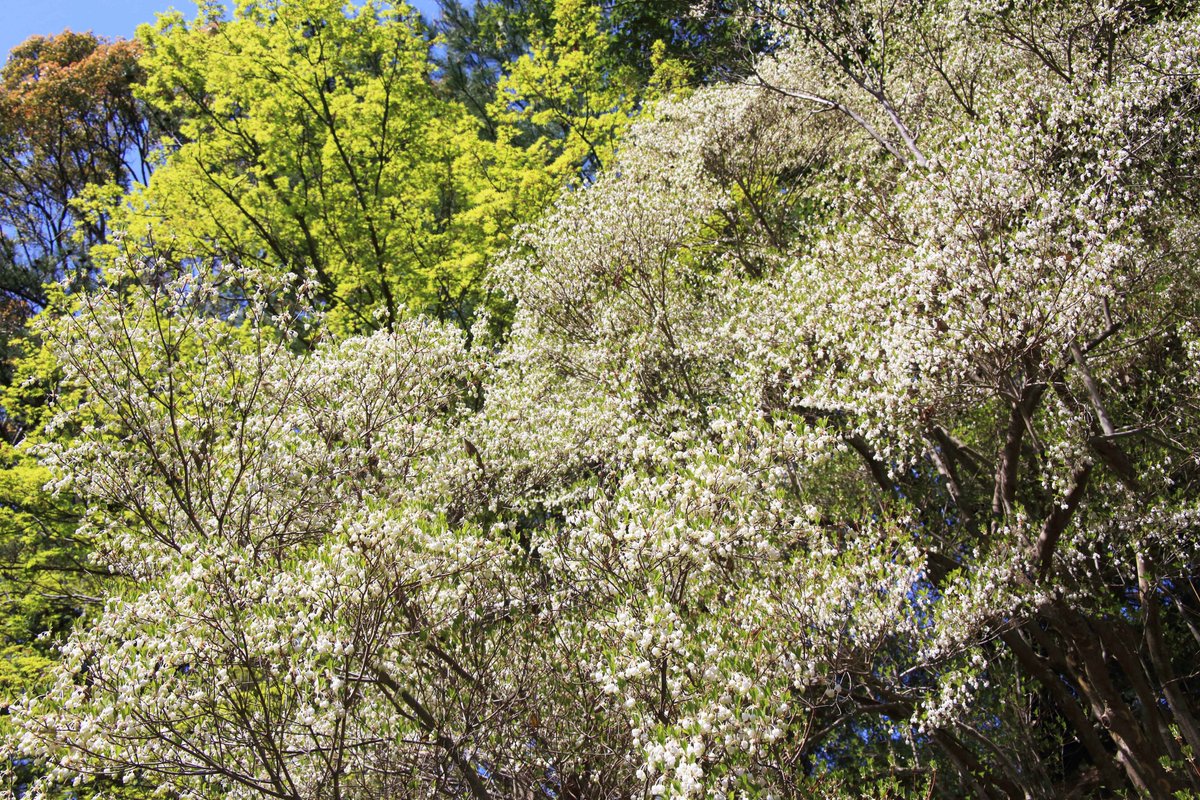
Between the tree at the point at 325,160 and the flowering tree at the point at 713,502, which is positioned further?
the tree at the point at 325,160

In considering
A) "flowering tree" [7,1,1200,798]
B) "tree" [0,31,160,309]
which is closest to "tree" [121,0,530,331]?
"flowering tree" [7,1,1200,798]

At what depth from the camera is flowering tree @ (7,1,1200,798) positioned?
16.8ft

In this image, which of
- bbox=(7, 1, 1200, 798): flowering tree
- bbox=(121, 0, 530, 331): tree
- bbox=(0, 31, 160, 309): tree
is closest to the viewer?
bbox=(7, 1, 1200, 798): flowering tree

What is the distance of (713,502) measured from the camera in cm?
550

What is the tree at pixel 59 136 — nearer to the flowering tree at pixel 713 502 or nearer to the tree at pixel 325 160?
the tree at pixel 325 160

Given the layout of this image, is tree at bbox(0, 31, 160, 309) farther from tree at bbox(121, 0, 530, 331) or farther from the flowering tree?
the flowering tree

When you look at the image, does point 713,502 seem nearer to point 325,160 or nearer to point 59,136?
point 325,160

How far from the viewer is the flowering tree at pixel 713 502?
5125 millimetres

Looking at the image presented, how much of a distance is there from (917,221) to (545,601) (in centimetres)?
532

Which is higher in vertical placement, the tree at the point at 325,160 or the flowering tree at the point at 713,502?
the tree at the point at 325,160

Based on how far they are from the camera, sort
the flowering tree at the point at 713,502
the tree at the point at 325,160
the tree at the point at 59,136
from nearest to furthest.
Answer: the flowering tree at the point at 713,502 < the tree at the point at 325,160 < the tree at the point at 59,136

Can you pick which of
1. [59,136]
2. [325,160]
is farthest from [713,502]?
[59,136]

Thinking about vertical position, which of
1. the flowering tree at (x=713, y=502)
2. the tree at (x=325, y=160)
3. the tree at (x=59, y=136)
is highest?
the tree at (x=59, y=136)

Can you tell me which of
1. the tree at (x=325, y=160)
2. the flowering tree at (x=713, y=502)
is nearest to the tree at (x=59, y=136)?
the tree at (x=325, y=160)
